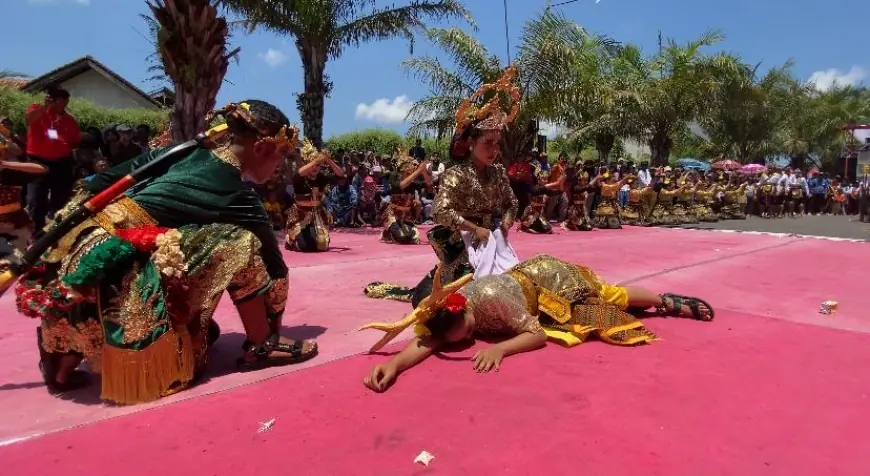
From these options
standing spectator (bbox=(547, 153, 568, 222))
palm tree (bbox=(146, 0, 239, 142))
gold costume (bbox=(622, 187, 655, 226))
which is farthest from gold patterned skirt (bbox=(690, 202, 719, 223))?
palm tree (bbox=(146, 0, 239, 142))

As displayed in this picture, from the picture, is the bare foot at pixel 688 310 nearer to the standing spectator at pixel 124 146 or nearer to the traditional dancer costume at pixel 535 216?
the standing spectator at pixel 124 146

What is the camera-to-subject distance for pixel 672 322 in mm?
4727

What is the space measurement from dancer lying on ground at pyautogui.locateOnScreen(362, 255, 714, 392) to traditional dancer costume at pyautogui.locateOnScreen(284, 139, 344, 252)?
548 centimetres

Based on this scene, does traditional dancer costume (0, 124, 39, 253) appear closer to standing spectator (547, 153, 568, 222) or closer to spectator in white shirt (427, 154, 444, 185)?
spectator in white shirt (427, 154, 444, 185)

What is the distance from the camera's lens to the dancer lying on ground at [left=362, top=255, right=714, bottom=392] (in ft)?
12.2

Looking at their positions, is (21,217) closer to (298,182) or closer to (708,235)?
(298,182)

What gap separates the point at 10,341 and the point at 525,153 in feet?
46.8

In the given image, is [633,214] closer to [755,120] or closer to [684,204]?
[684,204]

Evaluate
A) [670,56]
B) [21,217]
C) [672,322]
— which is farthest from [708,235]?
[670,56]

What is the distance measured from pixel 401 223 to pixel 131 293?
25.4ft

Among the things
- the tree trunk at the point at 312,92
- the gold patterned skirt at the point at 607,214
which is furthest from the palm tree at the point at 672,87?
the tree trunk at the point at 312,92

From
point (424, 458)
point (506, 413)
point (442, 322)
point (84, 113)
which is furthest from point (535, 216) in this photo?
point (84, 113)

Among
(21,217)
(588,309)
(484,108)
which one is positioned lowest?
(588,309)

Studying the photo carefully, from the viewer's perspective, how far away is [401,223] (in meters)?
10.8
